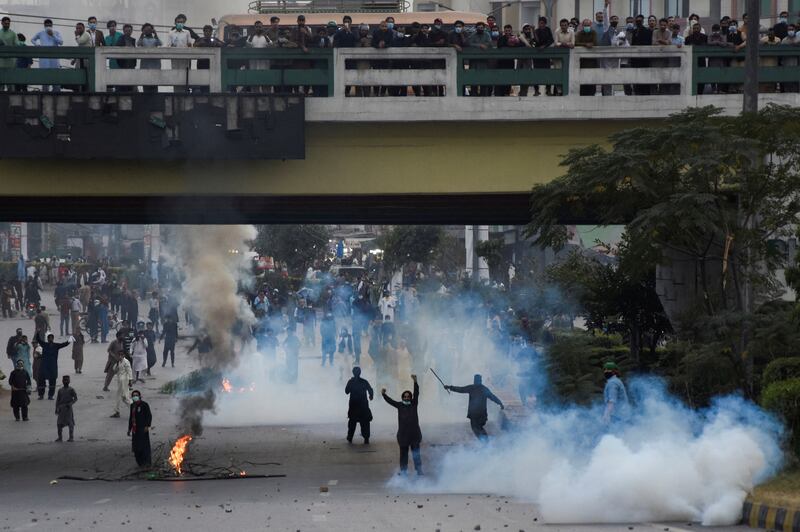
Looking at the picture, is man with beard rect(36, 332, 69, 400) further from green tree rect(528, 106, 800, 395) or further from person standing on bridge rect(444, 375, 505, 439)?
green tree rect(528, 106, 800, 395)

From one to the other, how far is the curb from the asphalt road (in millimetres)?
292

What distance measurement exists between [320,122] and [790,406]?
734 centimetres

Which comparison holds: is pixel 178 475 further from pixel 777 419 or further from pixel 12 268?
pixel 12 268

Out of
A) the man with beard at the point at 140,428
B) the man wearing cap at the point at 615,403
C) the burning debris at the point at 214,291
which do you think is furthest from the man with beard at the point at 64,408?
the man wearing cap at the point at 615,403

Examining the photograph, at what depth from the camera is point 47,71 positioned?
17969mm

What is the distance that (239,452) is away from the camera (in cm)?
2094

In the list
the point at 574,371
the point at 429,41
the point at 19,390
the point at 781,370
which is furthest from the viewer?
the point at 19,390

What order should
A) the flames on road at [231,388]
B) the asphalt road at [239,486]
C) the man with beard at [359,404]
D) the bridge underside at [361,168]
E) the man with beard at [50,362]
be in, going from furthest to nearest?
the man with beard at [50,362], the flames on road at [231,388], the man with beard at [359,404], the bridge underside at [361,168], the asphalt road at [239,486]

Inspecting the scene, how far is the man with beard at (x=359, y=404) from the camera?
21.4m

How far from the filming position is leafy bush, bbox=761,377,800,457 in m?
14.5

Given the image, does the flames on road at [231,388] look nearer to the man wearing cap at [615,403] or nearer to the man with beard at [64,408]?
the man with beard at [64,408]

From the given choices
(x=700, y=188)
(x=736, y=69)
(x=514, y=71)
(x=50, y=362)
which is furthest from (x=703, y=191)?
(x=50, y=362)

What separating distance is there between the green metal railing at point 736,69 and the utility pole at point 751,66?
0.96m

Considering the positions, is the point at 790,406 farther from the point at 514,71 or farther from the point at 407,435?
the point at 514,71
